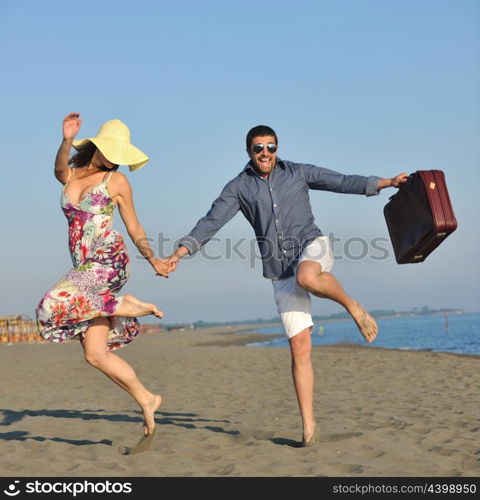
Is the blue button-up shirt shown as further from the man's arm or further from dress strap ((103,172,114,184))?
dress strap ((103,172,114,184))

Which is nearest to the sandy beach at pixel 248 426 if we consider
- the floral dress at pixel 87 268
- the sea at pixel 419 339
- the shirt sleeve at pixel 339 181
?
the floral dress at pixel 87 268

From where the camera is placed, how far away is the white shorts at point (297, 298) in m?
4.79

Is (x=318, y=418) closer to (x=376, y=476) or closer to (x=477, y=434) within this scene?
(x=477, y=434)

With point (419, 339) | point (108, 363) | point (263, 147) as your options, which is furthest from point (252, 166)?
point (419, 339)

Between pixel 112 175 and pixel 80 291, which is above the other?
pixel 112 175

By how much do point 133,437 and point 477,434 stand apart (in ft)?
9.23

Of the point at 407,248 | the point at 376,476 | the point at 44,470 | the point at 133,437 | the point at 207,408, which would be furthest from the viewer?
the point at 207,408

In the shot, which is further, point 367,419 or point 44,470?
point 367,419

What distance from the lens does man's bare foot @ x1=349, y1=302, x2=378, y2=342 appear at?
4.59m

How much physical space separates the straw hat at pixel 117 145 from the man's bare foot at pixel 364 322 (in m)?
1.87

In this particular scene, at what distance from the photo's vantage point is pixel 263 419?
6297mm

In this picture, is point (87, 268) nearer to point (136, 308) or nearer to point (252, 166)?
point (136, 308)

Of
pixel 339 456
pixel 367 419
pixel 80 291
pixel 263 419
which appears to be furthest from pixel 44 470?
pixel 367 419

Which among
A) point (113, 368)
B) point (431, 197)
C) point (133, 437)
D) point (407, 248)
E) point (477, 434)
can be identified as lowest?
point (477, 434)
